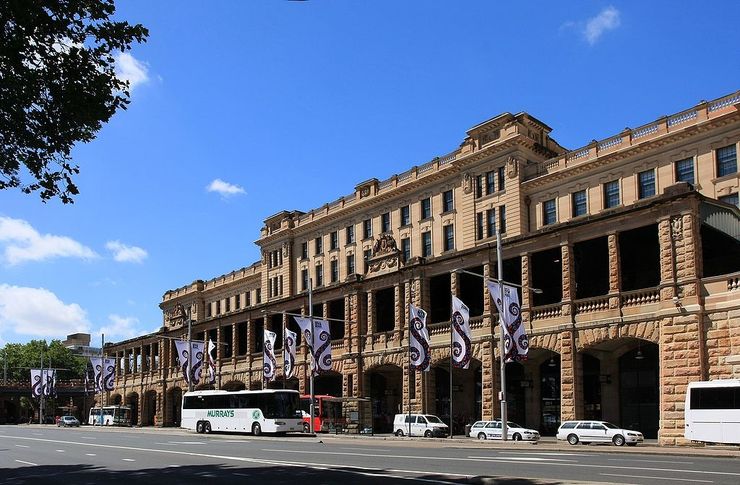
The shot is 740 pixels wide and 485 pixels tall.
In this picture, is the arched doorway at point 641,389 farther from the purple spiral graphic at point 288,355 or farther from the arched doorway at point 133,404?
the arched doorway at point 133,404

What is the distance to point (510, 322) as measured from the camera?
37.8 metres

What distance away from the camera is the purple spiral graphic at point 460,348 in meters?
41.3

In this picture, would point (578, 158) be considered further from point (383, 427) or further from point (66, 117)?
point (66, 117)

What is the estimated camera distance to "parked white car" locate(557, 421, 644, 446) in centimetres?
3678

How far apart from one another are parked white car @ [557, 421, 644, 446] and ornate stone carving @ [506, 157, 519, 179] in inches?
892

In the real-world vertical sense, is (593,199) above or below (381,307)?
above

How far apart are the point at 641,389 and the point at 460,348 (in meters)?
10.9

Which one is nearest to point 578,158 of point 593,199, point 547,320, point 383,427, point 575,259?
point 593,199

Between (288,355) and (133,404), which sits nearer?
(288,355)

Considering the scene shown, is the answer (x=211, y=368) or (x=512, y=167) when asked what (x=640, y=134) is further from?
(x=211, y=368)

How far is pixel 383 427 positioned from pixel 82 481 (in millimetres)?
40378

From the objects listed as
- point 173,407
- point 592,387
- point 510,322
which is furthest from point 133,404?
point 510,322

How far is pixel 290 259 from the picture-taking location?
79.9 meters

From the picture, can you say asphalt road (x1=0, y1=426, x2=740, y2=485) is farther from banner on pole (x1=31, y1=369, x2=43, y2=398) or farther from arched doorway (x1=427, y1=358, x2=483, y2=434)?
banner on pole (x1=31, y1=369, x2=43, y2=398)
